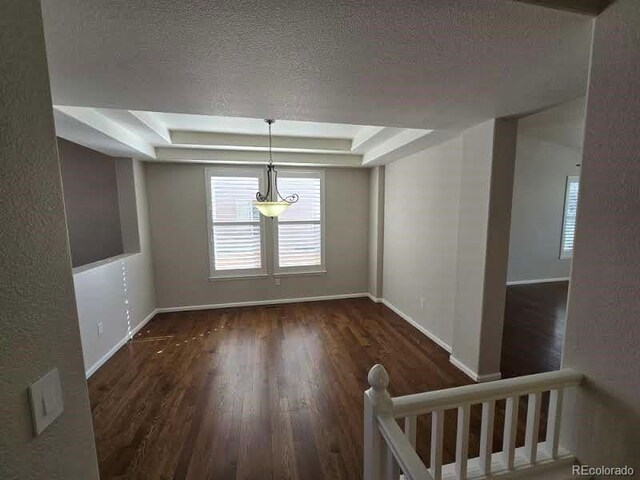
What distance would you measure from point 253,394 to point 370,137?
304cm

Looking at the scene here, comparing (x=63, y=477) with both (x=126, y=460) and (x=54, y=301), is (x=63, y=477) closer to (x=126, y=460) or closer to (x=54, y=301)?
(x=54, y=301)

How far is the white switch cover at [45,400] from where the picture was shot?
68 centimetres

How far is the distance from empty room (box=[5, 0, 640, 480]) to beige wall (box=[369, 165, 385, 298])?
4 cm

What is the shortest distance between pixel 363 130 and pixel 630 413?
3229mm

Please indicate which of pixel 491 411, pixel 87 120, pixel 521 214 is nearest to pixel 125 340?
pixel 87 120

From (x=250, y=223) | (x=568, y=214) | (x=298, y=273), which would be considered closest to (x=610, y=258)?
(x=298, y=273)

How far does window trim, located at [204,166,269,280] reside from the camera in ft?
13.6

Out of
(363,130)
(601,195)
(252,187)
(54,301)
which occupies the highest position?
(363,130)

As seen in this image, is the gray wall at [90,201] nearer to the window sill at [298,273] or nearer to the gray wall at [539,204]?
the window sill at [298,273]

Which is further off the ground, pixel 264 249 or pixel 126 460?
pixel 264 249

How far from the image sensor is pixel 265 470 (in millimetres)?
1667

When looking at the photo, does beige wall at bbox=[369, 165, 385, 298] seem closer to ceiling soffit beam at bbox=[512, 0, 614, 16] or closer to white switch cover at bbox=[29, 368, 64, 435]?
ceiling soffit beam at bbox=[512, 0, 614, 16]

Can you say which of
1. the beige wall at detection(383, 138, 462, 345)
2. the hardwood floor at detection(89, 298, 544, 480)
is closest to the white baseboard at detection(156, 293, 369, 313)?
the hardwood floor at detection(89, 298, 544, 480)

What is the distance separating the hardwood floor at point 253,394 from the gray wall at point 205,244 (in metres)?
0.58
